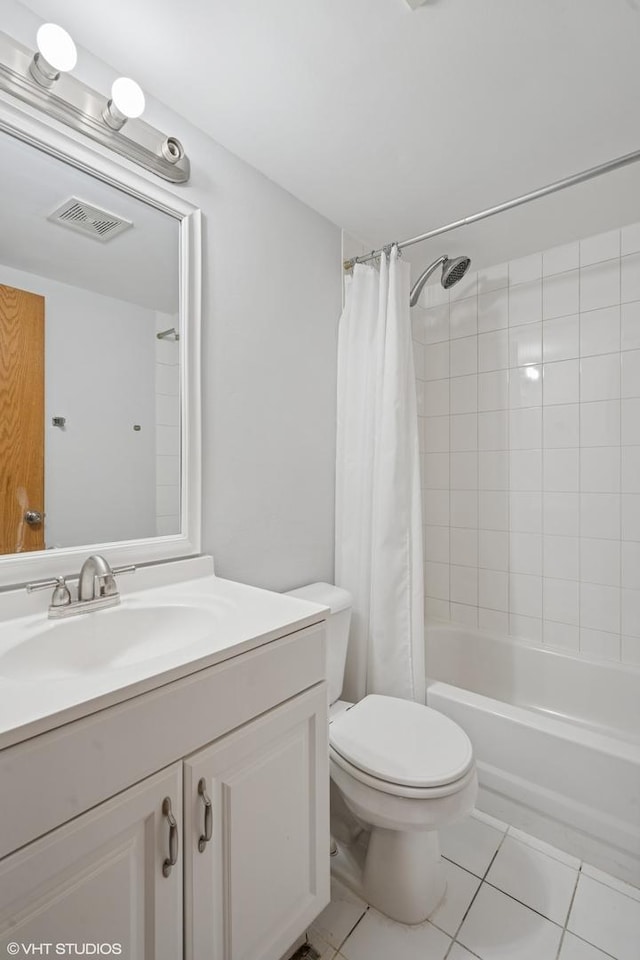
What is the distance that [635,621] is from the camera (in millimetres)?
1873

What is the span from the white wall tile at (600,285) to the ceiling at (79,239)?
1.73m

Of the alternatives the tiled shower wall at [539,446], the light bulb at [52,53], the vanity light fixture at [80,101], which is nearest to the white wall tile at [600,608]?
the tiled shower wall at [539,446]

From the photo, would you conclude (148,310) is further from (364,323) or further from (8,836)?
(8,836)

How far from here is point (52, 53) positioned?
0.93 m

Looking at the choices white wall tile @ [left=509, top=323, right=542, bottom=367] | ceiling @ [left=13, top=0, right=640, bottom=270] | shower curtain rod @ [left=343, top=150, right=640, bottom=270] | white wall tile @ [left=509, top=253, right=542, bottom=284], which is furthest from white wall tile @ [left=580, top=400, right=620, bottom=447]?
shower curtain rod @ [left=343, top=150, right=640, bottom=270]

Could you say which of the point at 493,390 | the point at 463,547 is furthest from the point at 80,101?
the point at 463,547

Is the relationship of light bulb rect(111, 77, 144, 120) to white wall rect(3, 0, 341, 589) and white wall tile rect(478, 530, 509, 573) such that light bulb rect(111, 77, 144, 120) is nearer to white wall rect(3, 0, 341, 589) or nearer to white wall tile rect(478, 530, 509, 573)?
white wall rect(3, 0, 341, 589)

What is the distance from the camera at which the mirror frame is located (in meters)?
1.01

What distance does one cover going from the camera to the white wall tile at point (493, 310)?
2.21 meters

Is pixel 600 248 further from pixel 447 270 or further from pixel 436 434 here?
pixel 436 434

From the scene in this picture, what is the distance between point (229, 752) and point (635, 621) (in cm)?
181

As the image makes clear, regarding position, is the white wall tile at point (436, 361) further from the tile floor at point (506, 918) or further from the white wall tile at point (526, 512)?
the tile floor at point (506, 918)

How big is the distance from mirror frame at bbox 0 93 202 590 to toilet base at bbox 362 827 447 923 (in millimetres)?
976

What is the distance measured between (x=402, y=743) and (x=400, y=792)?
147 millimetres
